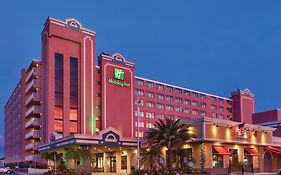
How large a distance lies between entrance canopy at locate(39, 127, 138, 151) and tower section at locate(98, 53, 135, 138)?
2681cm

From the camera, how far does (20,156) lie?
4250 inches

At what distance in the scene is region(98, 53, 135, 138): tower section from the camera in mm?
99438

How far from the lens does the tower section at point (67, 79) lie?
288 ft

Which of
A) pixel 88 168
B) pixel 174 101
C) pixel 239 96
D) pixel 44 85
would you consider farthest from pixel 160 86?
pixel 88 168

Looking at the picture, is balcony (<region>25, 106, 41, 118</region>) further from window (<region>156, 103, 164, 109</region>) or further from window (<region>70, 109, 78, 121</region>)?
window (<region>156, 103, 164, 109</region>)

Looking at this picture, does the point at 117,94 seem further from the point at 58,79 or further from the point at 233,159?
the point at 233,159

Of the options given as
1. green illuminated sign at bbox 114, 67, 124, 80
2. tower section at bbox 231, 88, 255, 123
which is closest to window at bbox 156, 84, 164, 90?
green illuminated sign at bbox 114, 67, 124, 80

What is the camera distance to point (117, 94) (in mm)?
101750

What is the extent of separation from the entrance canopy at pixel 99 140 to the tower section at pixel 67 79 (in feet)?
48.6

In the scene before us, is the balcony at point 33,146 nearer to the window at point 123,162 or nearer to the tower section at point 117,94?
the tower section at point 117,94

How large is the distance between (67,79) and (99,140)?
2851cm

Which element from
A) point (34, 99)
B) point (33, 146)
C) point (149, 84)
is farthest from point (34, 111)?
point (149, 84)

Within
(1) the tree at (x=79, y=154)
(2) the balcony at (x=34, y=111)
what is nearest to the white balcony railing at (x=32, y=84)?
(2) the balcony at (x=34, y=111)

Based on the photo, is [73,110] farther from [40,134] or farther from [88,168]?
[88,168]
